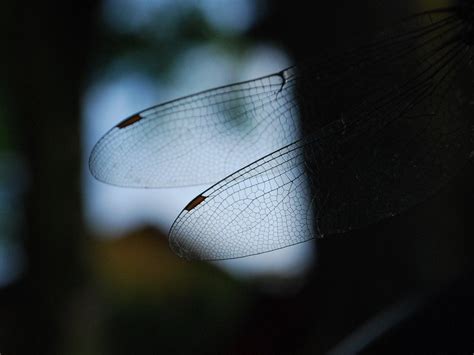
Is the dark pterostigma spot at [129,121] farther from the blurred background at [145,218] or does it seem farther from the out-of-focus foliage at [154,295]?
the out-of-focus foliage at [154,295]

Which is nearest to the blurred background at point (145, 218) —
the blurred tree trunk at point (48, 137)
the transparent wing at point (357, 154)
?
the blurred tree trunk at point (48, 137)

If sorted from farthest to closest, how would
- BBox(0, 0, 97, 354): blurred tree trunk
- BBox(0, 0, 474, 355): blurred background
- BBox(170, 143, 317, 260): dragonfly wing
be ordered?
BBox(0, 0, 97, 354): blurred tree trunk → BBox(0, 0, 474, 355): blurred background → BBox(170, 143, 317, 260): dragonfly wing

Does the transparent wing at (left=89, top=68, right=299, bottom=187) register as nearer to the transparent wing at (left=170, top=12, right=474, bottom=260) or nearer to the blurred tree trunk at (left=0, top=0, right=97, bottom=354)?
the transparent wing at (left=170, top=12, right=474, bottom=260)

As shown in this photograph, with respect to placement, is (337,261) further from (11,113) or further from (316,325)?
(11,113)

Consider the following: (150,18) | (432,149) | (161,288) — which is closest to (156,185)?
(432,149)

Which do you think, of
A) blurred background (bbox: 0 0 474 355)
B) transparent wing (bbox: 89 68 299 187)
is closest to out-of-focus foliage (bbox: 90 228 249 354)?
blurred background (bbox: 0 0 474 355)

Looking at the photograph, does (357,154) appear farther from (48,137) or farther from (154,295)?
(48,137)
